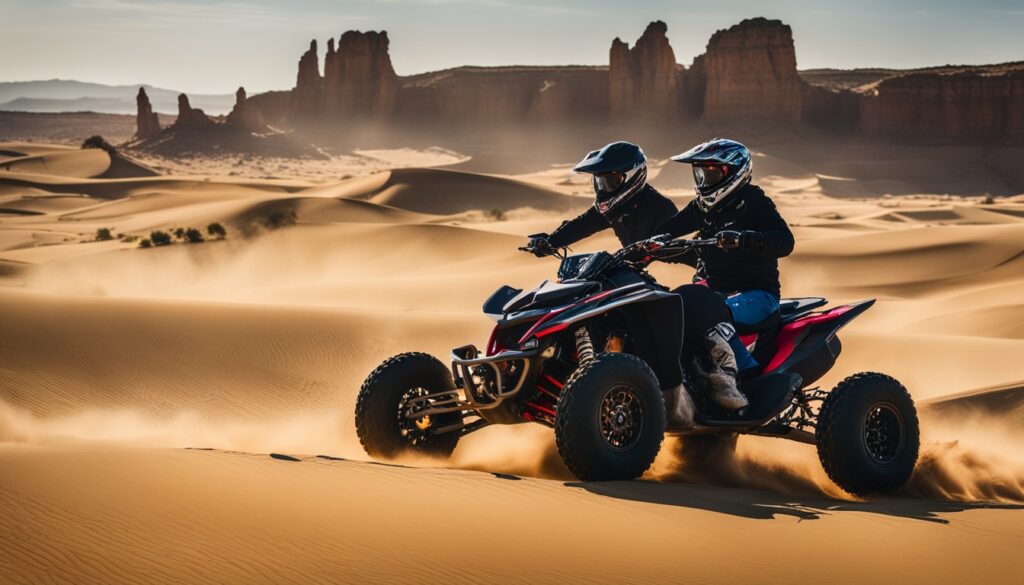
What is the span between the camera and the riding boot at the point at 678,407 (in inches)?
290

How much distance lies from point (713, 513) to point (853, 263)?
64.2ft

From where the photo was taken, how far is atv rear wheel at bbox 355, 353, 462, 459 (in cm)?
775

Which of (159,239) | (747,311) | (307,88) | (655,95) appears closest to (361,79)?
(307,88)

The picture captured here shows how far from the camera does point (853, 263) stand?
25.0 m

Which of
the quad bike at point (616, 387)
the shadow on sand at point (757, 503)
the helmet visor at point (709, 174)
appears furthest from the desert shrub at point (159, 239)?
the shadow on sand at point (757, 503)

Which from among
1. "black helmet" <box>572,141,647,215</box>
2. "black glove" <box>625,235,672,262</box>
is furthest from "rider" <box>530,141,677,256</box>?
"black glove" <box>625,235,672,262</box>

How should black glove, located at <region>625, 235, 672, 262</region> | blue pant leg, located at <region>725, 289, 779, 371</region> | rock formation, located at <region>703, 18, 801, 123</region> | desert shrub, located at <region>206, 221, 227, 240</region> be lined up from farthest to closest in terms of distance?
rock formation, located at <region>703, 18, 801, 123</region> → desert shrub, located at <region>206, 221, 227, 240</region> → blue pant leg, located at <region>725, 289, 779, 371</region> → black glove, located at <region>625, 235, 672, 262</region>

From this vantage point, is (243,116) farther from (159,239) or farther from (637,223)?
(637,223)

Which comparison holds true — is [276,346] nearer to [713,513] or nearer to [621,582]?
[713,513]

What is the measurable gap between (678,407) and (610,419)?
65cm

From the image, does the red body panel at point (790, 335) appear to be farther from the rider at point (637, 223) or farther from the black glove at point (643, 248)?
the black glove at point (643, 248)

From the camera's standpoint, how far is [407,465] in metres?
7.53

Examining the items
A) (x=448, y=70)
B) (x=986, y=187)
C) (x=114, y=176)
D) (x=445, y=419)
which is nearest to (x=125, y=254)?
(x=445, y=419)

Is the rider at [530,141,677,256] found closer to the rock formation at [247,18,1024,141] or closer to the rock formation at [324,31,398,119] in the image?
the rock formation at [247,18,1024,141]
